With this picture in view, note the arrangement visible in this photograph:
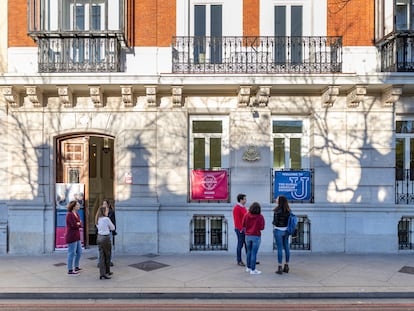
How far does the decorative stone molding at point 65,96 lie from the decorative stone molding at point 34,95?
1.92 feet

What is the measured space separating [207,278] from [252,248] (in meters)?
Answer: 1.22

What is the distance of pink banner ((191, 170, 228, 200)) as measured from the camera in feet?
32.0

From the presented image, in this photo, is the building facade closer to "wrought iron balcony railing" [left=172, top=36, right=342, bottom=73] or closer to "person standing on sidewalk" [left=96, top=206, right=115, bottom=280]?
"wrought iron balcony railing" [left=172, top=36, right=342, bottom=73]

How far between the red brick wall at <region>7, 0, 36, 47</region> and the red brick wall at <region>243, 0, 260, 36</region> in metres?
6.48

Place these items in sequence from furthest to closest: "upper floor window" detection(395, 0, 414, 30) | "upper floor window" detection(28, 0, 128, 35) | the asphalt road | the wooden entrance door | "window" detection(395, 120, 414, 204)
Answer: the wooden entrance door
"window" detection(395, 120, 414, 204)
"upper floor window" detection(395, 0, 414, 30)
"upper floor window" detection(28, 0, 128, 35)
the asphalt road

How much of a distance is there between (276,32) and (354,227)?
6.40m

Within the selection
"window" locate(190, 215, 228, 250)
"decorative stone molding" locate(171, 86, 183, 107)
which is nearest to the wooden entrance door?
"decorative stone molding" locate(171, 86, 183, 107)

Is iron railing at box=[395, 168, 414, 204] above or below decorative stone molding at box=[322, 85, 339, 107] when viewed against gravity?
below

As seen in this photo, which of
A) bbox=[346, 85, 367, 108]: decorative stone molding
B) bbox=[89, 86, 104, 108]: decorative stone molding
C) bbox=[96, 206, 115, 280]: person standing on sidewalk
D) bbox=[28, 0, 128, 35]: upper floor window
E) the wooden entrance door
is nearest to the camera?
bbox=[96, 206, 115, 280]: person standing on sidewalk

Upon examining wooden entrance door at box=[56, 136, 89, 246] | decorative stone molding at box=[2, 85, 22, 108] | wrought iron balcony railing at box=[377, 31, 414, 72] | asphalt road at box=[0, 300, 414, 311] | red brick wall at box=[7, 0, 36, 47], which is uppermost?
red brick wall at box=[7, 0, 36, 47]

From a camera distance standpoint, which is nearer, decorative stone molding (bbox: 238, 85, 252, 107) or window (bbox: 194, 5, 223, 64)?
decorative stone molding (bbox: 238, 85, 252, 107)

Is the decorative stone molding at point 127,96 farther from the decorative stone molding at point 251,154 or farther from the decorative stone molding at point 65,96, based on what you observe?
the decorative stone molding at point 251,154

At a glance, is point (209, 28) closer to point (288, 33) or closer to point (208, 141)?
point (288, 33)

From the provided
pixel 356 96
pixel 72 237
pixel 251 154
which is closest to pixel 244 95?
pixel 251 154
